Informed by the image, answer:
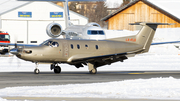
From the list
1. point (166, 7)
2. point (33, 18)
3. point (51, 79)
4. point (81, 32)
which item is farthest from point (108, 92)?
point (166, 7)

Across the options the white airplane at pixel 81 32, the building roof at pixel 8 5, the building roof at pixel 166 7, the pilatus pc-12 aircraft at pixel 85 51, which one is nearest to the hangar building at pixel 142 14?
the building roof at pixel 166 7

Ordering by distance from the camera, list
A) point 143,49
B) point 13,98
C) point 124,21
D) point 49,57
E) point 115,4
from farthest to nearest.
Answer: point 115,4
point 124,21
point 143,49
point 49,57
point 13,98

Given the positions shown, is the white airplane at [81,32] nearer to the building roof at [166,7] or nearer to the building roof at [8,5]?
the building roof at [8,5]

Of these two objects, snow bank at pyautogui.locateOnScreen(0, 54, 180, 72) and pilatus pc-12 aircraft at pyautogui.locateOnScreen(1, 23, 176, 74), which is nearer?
pilatus pc-12 aircraft at pyautogui.locateOnScreen(1, 23, 176, 74)

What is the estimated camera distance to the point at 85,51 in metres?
21.8

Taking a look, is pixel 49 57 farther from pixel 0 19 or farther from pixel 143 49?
pixel 0 19

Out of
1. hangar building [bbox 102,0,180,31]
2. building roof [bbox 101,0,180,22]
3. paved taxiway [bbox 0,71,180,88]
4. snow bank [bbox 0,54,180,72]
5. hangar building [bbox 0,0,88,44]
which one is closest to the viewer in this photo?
paved taxiway [bbox 0,71,180,88]

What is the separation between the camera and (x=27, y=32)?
5253cm

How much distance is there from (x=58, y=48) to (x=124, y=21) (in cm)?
3500

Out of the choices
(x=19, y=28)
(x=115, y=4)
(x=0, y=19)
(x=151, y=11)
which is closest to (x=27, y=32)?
(x=19, y=28)

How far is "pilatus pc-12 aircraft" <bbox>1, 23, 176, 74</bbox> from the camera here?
66.3 feet

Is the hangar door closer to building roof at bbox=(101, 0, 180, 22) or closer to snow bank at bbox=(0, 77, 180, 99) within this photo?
building roof at bbox=(101, 0, 180, 22)

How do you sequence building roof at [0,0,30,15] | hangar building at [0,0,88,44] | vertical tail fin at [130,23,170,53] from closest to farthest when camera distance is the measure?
vertical tail fin at [130,23,170,53] → hangar building at [0,0,88,44] → building roof at [0,0,30,15]

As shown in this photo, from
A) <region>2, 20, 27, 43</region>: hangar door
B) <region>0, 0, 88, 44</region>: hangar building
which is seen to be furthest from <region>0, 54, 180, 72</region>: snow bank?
<region>0, 0, 88, 44</region>: hangar building
